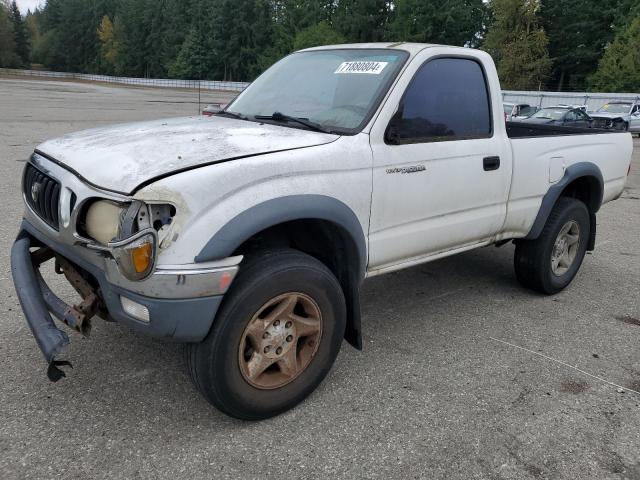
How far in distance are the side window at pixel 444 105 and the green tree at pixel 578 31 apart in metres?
59.8

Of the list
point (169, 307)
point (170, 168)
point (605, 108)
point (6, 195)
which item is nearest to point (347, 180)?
point (170, 168)

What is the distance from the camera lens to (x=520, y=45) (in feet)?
168

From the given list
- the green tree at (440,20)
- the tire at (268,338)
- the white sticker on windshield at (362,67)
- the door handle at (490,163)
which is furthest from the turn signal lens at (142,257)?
the green tree at (440,20)

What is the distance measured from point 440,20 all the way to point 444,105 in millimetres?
67280

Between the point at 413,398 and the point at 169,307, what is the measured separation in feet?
4.85

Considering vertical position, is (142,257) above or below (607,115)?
below

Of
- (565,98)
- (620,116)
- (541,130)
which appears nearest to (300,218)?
(541,130)

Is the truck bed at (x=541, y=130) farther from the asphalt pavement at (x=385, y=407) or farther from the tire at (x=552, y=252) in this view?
the asphalt pavement at (x=385, y=407)

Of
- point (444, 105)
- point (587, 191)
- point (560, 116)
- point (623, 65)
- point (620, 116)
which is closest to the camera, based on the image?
point (444, 105)

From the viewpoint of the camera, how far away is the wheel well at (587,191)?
4887 millimetres

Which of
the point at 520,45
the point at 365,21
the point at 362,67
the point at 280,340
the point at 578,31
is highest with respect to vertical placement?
the point at 365,21

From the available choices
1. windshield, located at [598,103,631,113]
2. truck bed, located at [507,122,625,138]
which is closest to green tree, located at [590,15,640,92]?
windshield, located at [598,103,631,113]

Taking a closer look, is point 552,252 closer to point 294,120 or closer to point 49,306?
point 294,120

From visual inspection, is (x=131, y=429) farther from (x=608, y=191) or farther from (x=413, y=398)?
(x=608, y=191)
